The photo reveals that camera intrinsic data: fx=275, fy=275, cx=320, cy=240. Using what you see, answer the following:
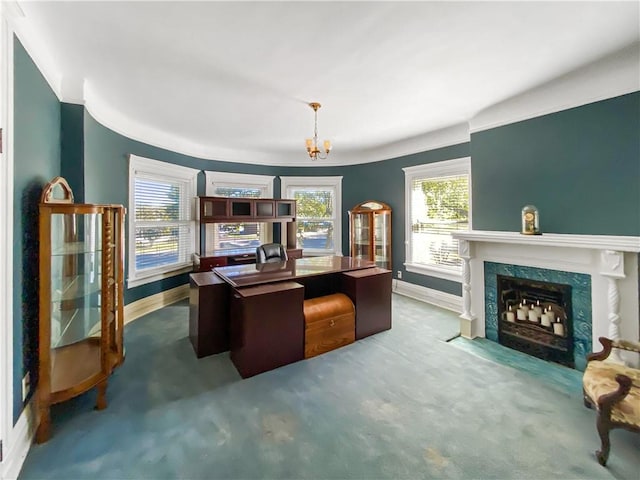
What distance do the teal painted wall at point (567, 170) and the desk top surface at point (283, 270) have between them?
1667 mm

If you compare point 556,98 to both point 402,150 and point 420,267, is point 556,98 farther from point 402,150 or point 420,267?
point 420,267

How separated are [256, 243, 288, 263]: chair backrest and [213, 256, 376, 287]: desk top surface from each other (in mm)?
576

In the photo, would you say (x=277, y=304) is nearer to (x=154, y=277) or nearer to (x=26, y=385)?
(x=26, y=385)

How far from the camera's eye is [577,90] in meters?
2.42

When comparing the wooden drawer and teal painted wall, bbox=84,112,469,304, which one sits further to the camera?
teal painted wall, bbox=84,112,469,304

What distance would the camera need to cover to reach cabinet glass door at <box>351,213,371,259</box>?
5.14 m

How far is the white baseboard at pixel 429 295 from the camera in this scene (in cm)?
406

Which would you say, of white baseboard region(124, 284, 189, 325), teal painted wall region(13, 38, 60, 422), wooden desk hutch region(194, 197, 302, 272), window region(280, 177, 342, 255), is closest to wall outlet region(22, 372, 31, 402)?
teal painted wall region(13, 38, 60, 422)

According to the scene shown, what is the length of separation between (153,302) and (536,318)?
15.6 ft

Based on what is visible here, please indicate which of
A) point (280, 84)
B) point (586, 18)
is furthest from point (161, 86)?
point (586, 18)

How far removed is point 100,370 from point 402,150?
15.7ft

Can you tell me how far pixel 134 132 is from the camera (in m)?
3.69

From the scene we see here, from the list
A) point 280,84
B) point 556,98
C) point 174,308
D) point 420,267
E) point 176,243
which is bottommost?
point 174,308

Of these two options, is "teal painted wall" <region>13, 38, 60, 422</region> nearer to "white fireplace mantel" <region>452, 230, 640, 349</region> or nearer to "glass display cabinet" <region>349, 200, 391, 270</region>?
"white fireplace mantel" <region>452, 230, 640, 349</region>
